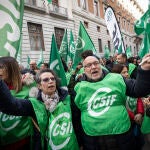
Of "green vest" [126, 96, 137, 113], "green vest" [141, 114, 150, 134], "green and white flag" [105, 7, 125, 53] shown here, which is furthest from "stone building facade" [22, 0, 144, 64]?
"green vest" [141, 114, 150, 134]

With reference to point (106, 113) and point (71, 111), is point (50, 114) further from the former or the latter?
point (106, 113)

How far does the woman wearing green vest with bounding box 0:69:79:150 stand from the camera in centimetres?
252

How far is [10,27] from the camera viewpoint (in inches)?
102

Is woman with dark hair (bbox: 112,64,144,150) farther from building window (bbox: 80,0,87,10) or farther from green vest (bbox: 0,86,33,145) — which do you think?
building window (bbox: 80,0,87,10)

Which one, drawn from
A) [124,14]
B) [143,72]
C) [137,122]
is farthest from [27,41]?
[124,14]

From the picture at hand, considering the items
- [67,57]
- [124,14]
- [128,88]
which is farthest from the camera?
[124,14]

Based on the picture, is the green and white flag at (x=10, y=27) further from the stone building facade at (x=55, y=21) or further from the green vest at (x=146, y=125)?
the stone building facade at (x=55, y=21)

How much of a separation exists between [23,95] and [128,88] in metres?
1.03

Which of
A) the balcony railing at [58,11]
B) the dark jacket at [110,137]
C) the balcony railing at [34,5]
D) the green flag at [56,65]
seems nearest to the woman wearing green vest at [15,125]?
the dark jacket at [110,137]

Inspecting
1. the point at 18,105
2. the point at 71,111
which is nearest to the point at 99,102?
the point at 71,111

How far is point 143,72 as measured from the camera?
212 cm

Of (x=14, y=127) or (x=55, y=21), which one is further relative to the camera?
(x=55, y=21)

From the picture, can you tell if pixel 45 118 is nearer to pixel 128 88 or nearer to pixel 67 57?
pixel 128 88

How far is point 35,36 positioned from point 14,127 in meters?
14.4
